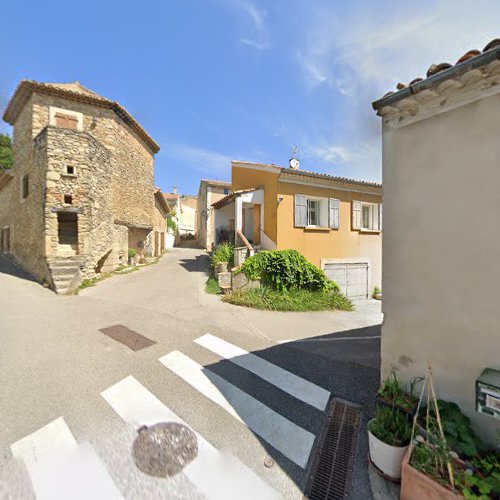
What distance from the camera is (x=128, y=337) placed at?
529cm

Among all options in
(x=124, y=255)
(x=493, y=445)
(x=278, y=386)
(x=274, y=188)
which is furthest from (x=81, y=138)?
(x=493, y=445)

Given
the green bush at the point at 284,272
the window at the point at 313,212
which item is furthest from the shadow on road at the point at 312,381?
the window at the point at 313,212

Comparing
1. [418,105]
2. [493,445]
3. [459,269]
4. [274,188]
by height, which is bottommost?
[493,445]

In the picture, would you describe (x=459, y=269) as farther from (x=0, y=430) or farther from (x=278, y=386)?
(x=0, y=430)

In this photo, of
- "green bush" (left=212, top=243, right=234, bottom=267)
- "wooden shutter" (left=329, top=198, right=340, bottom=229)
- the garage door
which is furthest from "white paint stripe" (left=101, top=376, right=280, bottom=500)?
"wooden shutter" (left=329, top=198, right=340, bottom=229)

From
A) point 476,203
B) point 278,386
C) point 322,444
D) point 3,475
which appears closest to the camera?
point 3,475

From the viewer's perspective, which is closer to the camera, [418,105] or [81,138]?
[418,105]

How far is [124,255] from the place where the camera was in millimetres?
14258

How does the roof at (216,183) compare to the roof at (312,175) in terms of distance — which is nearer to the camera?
the roof at (312,175)

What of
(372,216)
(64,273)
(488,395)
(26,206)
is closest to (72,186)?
(26,206)

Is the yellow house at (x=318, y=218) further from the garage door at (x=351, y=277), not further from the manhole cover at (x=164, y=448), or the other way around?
the manhole cover at (x=164, y=448)

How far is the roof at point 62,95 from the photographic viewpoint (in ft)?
39.7

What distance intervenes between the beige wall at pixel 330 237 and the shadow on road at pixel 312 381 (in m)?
5.70

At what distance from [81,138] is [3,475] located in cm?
1208
